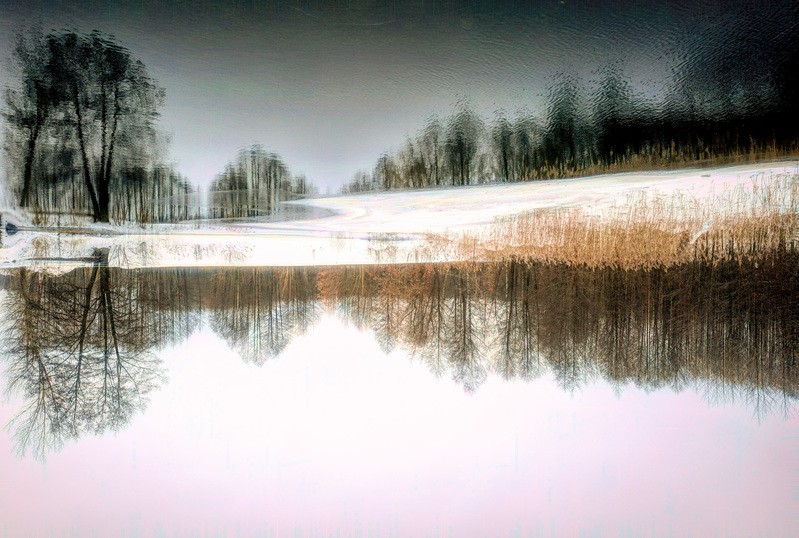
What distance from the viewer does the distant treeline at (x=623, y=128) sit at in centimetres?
135

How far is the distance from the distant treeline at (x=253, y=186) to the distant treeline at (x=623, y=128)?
12.5 inches

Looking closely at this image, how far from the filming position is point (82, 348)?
53.9 inches

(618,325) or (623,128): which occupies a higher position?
(623,128)

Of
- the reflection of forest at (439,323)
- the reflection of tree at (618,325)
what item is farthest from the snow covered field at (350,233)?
the reflection of tree at (618,325)

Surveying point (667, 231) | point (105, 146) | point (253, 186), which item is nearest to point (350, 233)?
point (253, 186)

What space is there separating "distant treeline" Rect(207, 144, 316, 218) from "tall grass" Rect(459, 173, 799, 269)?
2.03 feet

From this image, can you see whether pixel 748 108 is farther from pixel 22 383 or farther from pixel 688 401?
pixel 22 383

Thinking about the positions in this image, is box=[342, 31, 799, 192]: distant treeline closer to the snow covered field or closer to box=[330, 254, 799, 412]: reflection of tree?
the snow covered field

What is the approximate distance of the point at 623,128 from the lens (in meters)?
1.37

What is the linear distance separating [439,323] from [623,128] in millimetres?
838

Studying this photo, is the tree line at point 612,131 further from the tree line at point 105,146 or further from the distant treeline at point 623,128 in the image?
the tree line at point 105,146

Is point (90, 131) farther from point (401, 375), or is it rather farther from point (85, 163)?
point (401, 375)

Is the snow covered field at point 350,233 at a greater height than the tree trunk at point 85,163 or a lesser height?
lesser

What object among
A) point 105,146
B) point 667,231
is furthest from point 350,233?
point 667,231
